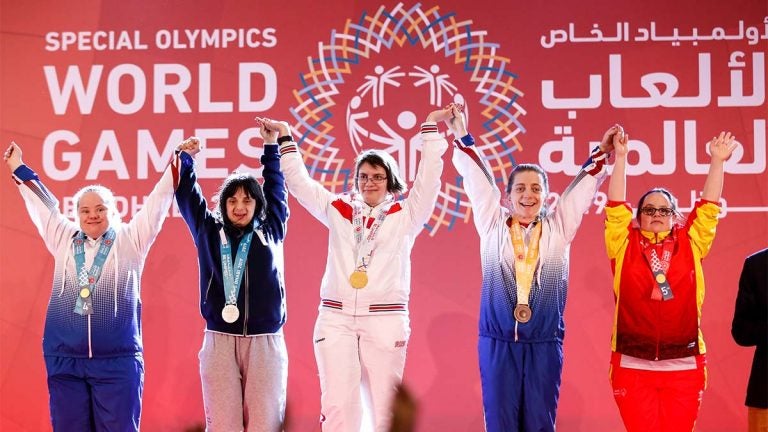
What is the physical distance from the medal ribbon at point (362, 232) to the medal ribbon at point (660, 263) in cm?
115

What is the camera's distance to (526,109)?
4.83 metres

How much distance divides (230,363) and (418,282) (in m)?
1.50

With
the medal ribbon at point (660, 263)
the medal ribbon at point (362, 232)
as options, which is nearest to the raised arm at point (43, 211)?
the medal ribbon at point (362, 232)

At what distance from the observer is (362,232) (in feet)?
12.4

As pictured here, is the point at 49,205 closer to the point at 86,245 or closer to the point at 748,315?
the point at 86,245

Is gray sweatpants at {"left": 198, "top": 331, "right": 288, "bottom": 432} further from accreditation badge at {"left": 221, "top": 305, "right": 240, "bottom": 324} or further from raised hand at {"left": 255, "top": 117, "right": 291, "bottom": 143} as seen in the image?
raised hand at {"left": 255, "top": 117, "right": 291, "bottom": 143}

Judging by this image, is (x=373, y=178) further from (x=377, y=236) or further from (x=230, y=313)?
(x=230, y=313)

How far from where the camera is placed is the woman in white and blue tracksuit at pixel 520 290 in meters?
3.55

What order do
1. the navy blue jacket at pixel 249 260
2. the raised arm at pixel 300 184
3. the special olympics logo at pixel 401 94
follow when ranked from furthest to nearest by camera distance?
1. the special olympics logo at pixel 401 94
2. the raised arm at pixel 300 184
3. the navy blue jacket at pixel 249 260

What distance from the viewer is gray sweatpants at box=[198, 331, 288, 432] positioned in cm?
358

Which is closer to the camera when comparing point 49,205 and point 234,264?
point 234,264

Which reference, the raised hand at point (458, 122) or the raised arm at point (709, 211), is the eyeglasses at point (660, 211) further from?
the raised hand at point (458, 122)

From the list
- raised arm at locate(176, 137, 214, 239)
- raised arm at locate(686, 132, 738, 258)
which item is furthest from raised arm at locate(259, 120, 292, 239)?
raised arm at locate(686, 132, 738, 258)

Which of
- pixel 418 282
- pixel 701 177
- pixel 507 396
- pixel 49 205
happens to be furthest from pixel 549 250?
pixel 49 205
